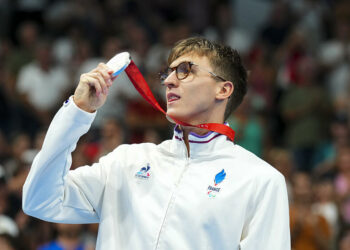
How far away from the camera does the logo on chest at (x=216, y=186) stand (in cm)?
302

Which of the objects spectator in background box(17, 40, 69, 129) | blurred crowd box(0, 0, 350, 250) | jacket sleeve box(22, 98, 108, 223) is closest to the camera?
jacket sleeve box(22, 98, 108, 223)

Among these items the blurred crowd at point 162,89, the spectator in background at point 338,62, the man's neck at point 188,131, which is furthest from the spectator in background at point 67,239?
the spectator in background at point 338,62

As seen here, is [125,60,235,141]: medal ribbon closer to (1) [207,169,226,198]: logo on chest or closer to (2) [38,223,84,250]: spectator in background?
(1) [207,169,226,198]: logo on chest

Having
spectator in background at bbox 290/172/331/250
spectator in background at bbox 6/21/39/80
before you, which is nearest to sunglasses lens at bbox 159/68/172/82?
Answer: spectator in background at bbox 290/172/331/250

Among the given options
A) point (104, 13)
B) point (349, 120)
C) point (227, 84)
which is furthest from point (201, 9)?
point (227, 84)

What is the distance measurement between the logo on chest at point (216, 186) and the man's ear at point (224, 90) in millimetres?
362

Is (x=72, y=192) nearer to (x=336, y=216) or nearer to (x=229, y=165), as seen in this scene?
(x=229, y=165)

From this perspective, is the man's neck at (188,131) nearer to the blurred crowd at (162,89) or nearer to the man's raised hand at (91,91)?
the man's raised hand at (91,91)

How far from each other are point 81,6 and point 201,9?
1.78m

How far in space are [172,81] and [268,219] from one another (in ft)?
2.47

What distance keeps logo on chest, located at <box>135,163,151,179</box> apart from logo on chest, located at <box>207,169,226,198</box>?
0.30m

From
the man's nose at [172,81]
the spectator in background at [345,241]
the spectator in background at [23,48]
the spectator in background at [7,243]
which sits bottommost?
the spectator in background at [7,243]

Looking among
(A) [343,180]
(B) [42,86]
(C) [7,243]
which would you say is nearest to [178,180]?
(C) [7,243]

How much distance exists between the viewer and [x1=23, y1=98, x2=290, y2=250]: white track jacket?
292 cm
